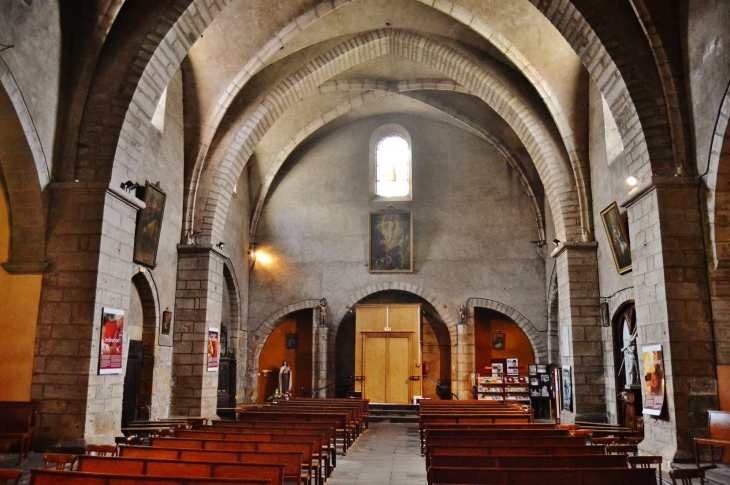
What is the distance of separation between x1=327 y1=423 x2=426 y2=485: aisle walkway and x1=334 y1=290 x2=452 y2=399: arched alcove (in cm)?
622

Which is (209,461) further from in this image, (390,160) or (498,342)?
(390,160)

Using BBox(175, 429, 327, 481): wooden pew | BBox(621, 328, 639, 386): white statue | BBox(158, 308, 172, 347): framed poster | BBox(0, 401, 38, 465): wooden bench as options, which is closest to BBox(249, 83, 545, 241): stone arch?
BBox(158, 308, 172, 347): framed poster

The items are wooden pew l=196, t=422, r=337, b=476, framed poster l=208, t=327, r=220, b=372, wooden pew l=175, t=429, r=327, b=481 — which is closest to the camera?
wooden pew l=175, t=429, r=327, b=481

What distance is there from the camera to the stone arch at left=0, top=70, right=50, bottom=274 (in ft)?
30.0

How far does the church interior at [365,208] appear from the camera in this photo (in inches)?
359

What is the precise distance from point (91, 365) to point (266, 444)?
4.18 m

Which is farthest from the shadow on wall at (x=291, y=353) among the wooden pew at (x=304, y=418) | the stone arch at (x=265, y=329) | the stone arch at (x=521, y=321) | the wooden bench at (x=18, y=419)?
the wooden bench at (x=18, y=419)

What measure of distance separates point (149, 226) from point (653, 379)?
9.40 meters

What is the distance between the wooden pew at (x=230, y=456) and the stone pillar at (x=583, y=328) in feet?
30.8

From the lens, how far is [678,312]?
29.1ft

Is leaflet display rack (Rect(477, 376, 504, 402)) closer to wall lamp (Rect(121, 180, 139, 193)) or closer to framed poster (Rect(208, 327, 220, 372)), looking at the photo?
framed poster (Rect(208, 327, 220, 372))

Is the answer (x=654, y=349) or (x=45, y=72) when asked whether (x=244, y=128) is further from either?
(x=654, y=349)

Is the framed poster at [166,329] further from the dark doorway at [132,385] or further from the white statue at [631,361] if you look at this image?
the white statue at [631,361]

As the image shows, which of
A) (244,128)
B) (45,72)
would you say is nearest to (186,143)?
(244,128)
